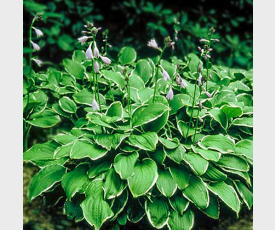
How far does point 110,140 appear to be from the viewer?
2240 mm

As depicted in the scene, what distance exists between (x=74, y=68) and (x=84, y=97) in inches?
21.3

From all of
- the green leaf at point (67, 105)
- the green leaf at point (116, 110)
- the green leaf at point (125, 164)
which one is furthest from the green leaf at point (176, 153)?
the green leaf at point (67, 105)

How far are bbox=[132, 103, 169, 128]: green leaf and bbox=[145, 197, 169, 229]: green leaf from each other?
1.76 ft

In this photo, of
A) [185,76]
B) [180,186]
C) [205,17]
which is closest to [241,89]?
[185,76]

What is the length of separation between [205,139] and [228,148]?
0.19 m

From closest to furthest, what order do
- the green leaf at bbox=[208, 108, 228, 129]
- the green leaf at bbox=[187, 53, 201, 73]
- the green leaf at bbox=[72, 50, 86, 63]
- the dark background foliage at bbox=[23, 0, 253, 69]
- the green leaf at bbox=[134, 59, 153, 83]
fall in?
the green leaf at bbox=[208, 108, 228, 129] < the green leaf at bbox=[134, 59, 153, 83] < the green leaf at bbox=[187, 53, 201, 73] < the green leaf at bbox=[72, 50, 86, 63] < the dark background foliage at bbox=[23, 0, 253, 69]

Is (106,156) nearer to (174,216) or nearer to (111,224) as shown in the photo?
(111,224)

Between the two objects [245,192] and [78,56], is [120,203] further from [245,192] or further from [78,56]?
[78,56]

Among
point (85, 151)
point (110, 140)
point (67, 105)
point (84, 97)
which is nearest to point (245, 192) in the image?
point (110, 140)

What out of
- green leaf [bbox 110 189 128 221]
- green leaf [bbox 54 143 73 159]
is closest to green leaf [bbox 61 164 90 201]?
green leaf [bbox 54 143 73 159]

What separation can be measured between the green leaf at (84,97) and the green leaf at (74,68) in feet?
1.36

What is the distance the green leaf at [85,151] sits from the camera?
7.12 ft

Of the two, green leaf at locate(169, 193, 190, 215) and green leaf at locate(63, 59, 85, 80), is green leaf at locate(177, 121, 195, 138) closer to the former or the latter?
green leaf at locate(169, 193, 190, 215)

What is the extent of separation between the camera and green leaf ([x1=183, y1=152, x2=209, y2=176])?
85.0 inches
